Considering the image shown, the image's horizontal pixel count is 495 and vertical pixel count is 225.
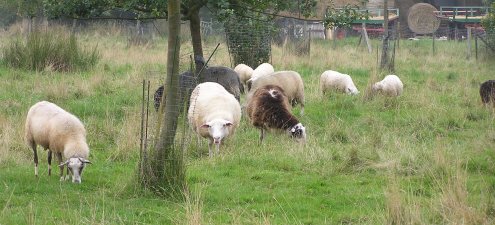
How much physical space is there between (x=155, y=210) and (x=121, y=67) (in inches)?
637

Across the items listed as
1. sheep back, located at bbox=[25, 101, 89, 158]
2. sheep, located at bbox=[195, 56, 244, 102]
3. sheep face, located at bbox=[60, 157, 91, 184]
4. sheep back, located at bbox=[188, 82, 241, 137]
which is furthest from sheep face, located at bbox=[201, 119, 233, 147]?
sheep, located at bbox=[195, 56, 244, 102]

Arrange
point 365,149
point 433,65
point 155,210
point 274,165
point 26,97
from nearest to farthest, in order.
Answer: point 155,210, point 274,165, point 365,149, point 26,97, point 433,65

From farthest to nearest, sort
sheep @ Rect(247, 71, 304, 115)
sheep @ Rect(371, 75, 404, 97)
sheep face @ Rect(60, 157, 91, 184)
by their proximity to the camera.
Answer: sheep @ Rect(371, 75, 404, 97), sheep @ Rect(247, 71, 304, 115), sheep face @ Rect(60, 157, 91, 184)

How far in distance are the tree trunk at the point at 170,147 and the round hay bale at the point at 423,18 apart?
39989 mm

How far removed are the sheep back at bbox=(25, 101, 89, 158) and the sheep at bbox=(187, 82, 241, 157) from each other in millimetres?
2313

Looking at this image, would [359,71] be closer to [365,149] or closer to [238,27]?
[238,27]

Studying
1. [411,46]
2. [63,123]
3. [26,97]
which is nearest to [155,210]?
[63,123]

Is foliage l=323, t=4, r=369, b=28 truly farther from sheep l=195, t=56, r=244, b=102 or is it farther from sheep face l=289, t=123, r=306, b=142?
sheep face l=289, t=123, r=306, b=142

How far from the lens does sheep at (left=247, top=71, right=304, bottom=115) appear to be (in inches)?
621

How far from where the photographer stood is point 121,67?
2414 cm

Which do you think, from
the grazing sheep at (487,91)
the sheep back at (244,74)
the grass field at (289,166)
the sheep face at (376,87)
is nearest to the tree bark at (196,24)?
the grass field at (289,166)

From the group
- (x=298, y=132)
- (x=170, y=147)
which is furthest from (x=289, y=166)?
(x=170, y=147)

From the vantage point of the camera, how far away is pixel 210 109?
12.7 m

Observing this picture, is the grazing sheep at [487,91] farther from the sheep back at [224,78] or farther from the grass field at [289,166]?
the sheep back at [224,78]
